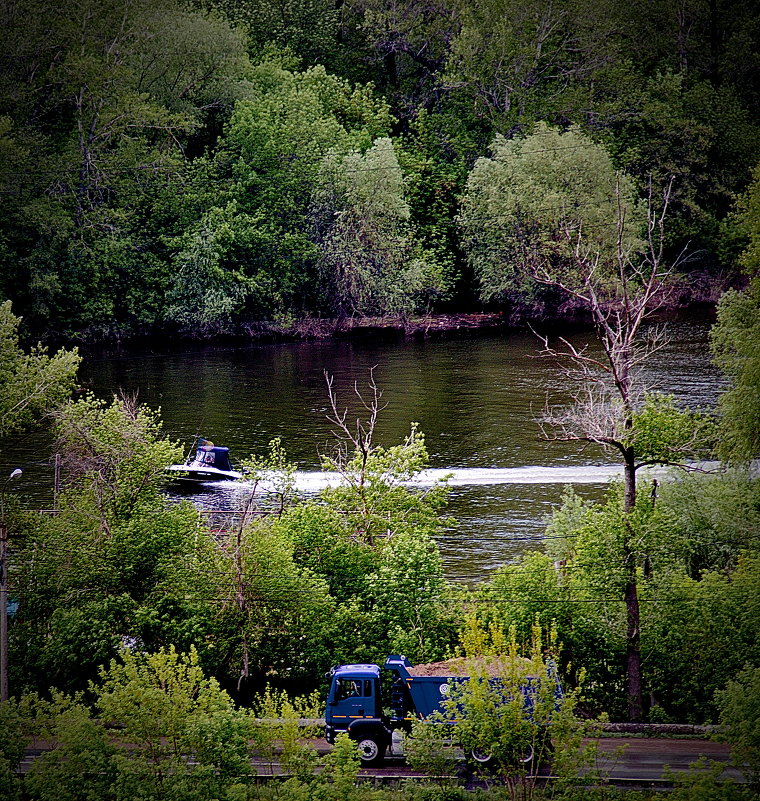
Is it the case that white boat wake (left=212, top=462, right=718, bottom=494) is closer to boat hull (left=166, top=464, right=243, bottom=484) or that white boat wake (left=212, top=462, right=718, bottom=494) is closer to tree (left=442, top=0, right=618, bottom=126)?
boat hull (left=166, top=464, right=243, bottom=484)

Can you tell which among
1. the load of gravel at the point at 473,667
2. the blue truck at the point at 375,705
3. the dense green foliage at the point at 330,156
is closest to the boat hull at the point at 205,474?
the blue truck at the point at 375,705

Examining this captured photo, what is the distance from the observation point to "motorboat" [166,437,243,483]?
4722 centimetres

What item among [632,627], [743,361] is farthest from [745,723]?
[743,361]

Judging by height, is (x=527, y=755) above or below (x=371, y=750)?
above

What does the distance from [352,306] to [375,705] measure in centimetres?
5834

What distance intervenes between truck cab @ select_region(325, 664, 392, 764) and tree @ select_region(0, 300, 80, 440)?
636 inches

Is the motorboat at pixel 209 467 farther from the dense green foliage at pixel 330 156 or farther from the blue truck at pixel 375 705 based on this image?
the dense green foliage at pixel 330 156

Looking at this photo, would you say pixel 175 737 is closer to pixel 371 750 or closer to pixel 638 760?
pixel 371 750

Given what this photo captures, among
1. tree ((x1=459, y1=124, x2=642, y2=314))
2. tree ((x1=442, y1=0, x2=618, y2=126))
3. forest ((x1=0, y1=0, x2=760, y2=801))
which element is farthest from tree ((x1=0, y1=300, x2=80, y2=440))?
tree ((x1=442, y1=0, x2=618, y2=126))

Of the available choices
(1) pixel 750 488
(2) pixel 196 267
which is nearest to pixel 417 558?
(1) pixel 750 488

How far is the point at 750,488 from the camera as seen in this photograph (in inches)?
1309

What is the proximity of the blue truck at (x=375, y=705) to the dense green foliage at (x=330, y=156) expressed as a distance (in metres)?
55.2

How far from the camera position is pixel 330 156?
8094 cm

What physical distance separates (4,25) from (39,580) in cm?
6120
